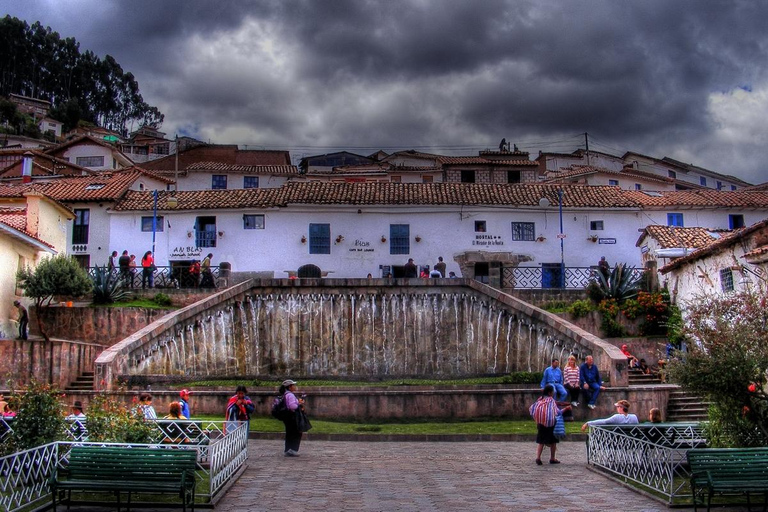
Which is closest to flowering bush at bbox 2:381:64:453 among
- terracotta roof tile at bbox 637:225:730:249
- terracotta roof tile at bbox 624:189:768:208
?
terracotta roof tile at bbox 637:225:730:249

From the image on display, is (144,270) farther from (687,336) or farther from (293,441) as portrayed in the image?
(687,336)

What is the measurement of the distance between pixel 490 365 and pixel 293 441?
40.4 feet

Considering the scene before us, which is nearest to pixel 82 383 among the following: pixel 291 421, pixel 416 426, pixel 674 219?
pixel 416 426

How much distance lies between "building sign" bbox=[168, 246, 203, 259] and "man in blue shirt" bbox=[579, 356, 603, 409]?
67.2 feet

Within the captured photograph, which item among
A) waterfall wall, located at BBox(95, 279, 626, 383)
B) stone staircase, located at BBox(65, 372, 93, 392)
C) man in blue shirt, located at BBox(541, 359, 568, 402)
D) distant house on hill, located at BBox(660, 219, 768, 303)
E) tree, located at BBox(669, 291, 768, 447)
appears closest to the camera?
tree, located at BBox(669, 291, 768, 447)

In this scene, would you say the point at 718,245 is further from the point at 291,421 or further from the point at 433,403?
the point at 291,421

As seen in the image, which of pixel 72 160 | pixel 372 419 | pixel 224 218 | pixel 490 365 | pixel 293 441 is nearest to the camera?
pixel 293 441

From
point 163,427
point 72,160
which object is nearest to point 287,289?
point 163,427

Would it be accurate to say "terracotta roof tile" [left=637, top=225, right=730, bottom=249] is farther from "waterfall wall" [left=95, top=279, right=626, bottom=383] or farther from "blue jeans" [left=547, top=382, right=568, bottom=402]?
"blue jeans" [left=547, top=382, right=568, bottom=402]

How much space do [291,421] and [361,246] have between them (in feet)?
69.8

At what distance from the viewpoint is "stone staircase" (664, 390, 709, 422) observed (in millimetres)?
18688

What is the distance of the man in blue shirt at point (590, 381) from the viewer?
1856 cm

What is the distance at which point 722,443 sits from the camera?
38.3ft

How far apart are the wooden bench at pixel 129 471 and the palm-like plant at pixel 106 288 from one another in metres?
18.8
